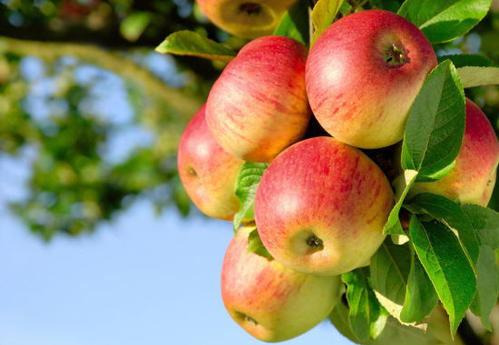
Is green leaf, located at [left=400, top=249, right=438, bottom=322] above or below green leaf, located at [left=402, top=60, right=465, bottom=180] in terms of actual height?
below

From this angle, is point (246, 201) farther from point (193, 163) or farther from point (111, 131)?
point (111, 131)

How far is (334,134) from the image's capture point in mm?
756

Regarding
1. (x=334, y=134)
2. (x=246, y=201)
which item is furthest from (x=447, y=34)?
(x=246, y=201)

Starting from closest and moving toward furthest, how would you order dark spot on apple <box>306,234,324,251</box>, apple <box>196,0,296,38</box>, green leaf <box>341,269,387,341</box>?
dark spot on apple <box>306,234,324,251</box> < green leaf <box>341,269,387,341</box> < apple <box>196,0,296,38</box>

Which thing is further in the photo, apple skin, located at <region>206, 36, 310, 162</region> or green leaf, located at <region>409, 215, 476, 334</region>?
apple skin, located at <region>206, 36, 310, 162</region>

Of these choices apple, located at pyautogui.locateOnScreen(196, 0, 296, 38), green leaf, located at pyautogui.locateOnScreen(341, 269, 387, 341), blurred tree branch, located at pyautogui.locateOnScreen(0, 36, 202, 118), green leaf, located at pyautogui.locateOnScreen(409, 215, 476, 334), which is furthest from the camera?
blurred tree branch, located at pyautogui.locateOnScreen(0, 36, 202, 118)

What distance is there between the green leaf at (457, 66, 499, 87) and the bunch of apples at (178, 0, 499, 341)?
0.04 m

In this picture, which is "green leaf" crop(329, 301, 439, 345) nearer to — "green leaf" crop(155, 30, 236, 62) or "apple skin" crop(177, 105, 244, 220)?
"apple skin" crop(177, 105, 244, 220)

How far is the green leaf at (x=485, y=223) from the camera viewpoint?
75 cm

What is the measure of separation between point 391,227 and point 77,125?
9.32 ft

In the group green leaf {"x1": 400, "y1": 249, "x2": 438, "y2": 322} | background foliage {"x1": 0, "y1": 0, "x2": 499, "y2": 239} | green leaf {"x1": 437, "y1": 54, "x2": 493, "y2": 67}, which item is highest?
green leaf {"x1": 437, "y1": 54, "x2": 493, "y2": 67}

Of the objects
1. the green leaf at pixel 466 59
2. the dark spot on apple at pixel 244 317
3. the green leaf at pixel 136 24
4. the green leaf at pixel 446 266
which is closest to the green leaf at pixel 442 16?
the green leaf at pixel 466 59

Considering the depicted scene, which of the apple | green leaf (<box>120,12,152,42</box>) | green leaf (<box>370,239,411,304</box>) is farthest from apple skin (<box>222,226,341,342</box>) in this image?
green leaf (<box>120,12,152,42</box>)

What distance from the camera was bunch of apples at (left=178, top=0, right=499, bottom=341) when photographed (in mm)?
717
